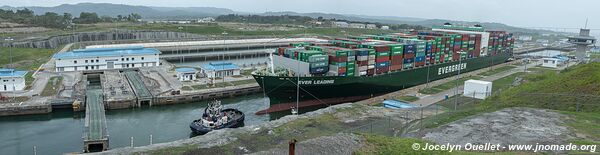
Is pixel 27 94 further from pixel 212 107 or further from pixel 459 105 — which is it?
pixel 459 105

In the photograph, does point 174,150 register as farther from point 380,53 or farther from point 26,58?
point 26,58

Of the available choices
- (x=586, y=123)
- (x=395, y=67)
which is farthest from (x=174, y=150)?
(x=395, y=67)

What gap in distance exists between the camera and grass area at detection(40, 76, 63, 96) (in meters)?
33.5

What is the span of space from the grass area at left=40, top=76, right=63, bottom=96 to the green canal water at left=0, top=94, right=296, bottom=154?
4056 mm

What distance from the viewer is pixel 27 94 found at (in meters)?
32.6

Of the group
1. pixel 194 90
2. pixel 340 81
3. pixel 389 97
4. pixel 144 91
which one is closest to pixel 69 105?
pixel 144 91

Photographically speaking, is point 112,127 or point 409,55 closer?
point 112,127

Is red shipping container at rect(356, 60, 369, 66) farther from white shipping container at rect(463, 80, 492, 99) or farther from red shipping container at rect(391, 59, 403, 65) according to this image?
white shipping container at rect(463, 80, 492, 99)

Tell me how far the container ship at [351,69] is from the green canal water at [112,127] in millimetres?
2525

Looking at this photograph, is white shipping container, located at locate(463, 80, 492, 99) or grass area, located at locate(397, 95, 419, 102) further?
grass area, located at locate(397, 95, 419, 102)

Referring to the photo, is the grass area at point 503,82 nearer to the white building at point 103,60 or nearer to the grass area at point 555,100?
the grass area at point 555,100

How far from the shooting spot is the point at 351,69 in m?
35.3

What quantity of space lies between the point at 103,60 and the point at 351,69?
28.9m

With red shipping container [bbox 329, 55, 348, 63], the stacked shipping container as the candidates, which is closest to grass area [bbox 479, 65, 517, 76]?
the stacked shipping container
